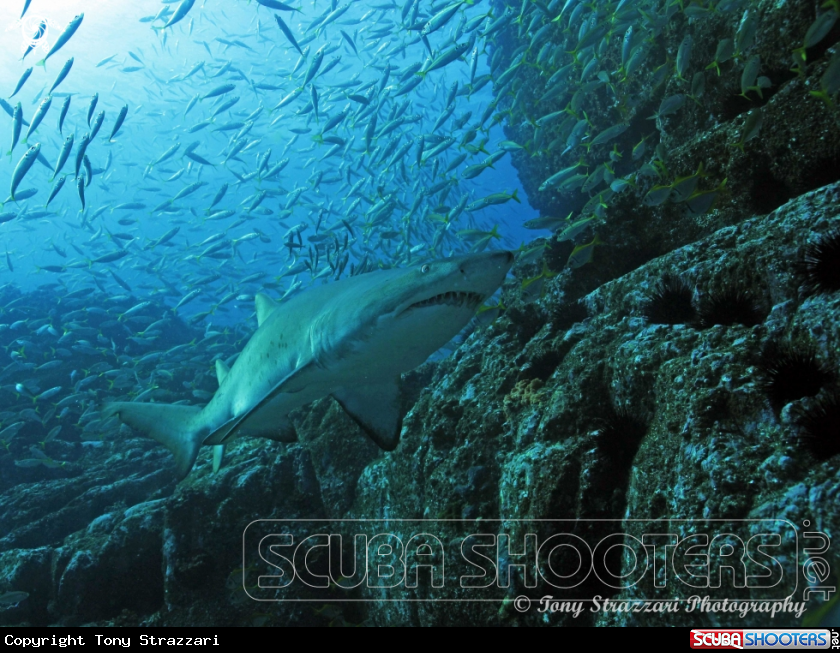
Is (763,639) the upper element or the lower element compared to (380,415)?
lower

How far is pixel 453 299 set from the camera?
2.63 m

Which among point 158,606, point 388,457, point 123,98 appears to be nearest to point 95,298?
point 158,606

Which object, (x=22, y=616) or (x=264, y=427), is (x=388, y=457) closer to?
(x=264, y=427)

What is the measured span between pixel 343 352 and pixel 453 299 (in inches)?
42.1

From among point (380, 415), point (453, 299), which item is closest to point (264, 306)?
point (380, 415)

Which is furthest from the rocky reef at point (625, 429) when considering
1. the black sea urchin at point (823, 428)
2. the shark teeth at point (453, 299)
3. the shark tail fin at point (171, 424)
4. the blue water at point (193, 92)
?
the blue water at point (193, 92)

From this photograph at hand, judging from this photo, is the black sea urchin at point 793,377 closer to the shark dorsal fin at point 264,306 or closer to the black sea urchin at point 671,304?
the black sea urchin at point 671,304

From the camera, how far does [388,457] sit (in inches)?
231

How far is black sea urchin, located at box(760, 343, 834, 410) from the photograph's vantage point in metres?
2.36

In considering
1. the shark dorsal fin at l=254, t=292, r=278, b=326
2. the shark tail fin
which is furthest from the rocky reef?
the shark dorsal fin at l=254, t=292, r=278, b=326

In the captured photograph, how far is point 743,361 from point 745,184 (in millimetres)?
2918

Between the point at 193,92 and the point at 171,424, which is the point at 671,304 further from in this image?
the point at 193,92

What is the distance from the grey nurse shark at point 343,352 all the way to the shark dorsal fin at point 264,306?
0.7 inches

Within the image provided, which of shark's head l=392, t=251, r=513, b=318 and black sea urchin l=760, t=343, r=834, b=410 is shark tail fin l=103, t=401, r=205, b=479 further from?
black sea urchin l=760, t=343, r=834, b=410
